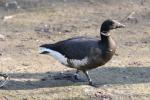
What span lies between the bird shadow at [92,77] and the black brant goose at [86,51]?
353 mm

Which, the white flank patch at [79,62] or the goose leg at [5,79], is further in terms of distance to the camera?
the goose leg at [5,79]

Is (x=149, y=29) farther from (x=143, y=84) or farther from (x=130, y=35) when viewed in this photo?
(x=143, y=84)

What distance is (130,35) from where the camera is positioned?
9.77 meters

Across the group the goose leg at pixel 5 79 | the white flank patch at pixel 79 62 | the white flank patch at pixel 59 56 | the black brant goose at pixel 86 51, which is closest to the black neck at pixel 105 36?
the black brant goose at pixel 86 51

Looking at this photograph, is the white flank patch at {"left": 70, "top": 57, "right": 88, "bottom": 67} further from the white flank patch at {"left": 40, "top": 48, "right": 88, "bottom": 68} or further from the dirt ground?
the dirt ground

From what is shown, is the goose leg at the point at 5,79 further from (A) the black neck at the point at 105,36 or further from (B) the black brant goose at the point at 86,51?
(A) the black neck at the point at 105,36

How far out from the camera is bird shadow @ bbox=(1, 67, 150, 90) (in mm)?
7621

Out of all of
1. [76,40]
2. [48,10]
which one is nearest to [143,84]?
[76,40]

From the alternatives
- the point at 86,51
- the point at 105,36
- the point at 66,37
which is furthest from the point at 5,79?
the point at 66,37

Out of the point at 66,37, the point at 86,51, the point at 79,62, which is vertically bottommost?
the point at 66,37

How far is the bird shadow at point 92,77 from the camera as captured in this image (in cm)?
762

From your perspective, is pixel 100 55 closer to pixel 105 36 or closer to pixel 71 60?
pixel 105 36

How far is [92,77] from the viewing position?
313 inches

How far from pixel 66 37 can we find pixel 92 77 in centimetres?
187
